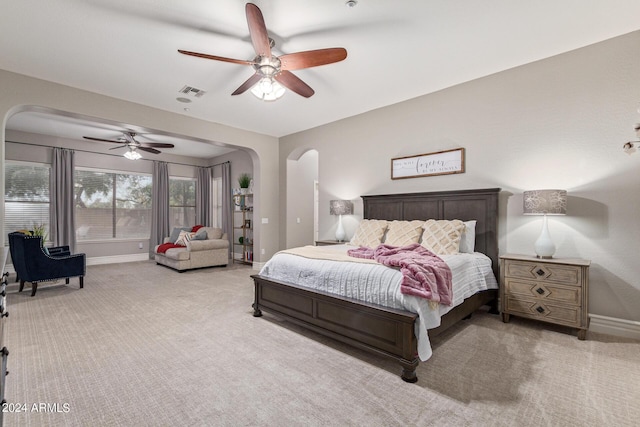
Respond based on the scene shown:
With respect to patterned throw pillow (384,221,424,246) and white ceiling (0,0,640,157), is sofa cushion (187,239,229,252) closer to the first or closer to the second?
white ceiling (0,0,640,157)

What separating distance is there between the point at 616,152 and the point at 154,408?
15.1 ft

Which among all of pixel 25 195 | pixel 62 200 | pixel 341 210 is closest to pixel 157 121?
pixel 341 210

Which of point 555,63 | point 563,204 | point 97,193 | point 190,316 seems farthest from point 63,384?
point 97,193

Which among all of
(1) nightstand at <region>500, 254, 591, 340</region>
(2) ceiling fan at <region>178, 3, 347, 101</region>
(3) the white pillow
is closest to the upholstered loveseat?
(2) ceiling fan at <region>178, 3, 347, 101</region>

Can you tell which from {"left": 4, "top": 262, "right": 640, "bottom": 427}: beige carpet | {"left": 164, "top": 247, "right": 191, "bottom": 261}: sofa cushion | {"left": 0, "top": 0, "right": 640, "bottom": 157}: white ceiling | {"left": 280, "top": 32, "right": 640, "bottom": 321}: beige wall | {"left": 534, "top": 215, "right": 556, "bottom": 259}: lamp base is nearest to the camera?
{"left": 4, "top": 262, "right": 640, "bottom": 427}: beige carpet

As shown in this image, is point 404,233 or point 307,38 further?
point 404,233

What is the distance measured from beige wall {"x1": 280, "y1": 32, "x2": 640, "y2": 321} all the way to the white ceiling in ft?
0.80

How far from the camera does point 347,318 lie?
265 cm

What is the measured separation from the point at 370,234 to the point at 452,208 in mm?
1170

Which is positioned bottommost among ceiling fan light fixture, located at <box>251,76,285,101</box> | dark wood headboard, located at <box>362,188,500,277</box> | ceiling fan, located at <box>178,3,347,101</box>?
dark wood headboard, located at <box>362,188,500,277</box>

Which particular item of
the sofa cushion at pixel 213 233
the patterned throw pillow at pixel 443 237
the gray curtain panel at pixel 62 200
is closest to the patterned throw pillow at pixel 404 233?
the patterned throw pillow at pixel 443 237

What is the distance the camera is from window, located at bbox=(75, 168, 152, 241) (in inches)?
282

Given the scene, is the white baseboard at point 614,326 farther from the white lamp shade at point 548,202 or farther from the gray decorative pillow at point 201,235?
the gray decorative pillow at point 201,235

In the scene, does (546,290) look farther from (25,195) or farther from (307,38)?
(25,195)
